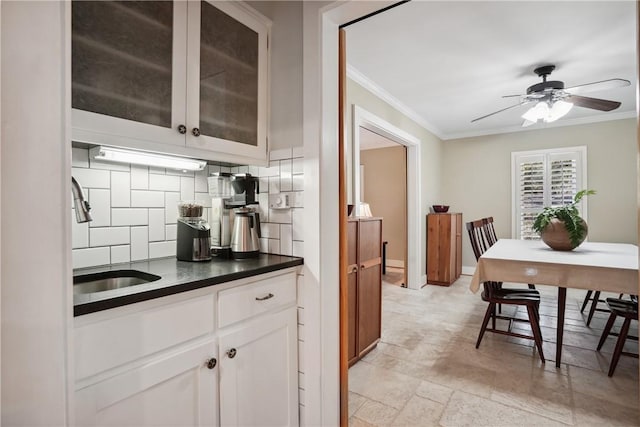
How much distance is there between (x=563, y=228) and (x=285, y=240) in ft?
8.32

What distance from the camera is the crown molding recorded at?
3.11 meters

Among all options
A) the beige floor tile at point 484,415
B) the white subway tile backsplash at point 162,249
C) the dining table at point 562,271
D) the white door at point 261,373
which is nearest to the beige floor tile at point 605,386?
the dining table at point 562,271

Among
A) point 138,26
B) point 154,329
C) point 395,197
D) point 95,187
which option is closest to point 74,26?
point 138,26

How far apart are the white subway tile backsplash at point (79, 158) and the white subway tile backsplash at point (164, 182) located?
11.0 inches

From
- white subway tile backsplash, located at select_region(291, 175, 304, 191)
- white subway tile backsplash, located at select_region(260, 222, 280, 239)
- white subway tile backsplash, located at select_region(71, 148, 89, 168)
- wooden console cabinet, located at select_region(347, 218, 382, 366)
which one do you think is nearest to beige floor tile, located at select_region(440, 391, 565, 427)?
wooden console cabinet, located at select_region(347, 218, 382, 366)

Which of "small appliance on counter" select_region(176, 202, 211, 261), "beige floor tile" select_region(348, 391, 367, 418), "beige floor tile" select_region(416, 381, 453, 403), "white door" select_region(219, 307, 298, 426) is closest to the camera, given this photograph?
"white door" select_region(219, 307, 298, 426)

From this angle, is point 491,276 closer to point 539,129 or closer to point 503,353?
point 503,353

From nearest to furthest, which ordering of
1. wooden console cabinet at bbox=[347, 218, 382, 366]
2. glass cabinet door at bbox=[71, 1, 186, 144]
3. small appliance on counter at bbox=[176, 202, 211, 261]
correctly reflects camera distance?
glass cabinet door at bbox=[71, 1, 186, 144] → small appliance on counter at bbox=[176, 202, 211, 261] → wooden console cabinet at bbox=[347, 218, 382, 366]

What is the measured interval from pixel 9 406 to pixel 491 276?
2625mm

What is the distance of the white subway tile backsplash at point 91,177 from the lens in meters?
1.33

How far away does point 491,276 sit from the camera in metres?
2.40

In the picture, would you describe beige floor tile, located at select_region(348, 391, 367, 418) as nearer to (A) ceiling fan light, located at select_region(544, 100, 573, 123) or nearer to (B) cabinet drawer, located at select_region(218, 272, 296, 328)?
(B) cabinet drawer, located at select_region(218, 272, 296, 328)

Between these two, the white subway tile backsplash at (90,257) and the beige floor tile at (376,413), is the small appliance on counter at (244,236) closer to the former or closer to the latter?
the white subway tile backsplash at (90,257)

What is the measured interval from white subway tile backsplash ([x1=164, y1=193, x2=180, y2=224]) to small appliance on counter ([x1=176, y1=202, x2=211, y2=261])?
117 mm
